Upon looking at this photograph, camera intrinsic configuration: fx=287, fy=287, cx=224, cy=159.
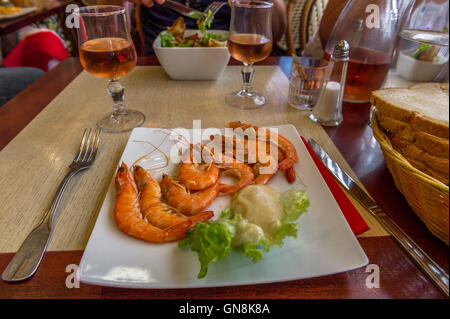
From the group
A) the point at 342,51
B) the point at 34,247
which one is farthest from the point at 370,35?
the point at 34,247

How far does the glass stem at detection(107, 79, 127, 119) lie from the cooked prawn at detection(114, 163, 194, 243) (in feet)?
1.78

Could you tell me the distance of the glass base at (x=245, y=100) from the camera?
4.06ft

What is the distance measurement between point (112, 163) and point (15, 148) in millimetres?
357

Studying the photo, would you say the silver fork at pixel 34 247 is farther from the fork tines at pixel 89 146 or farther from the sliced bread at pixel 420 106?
the sliced bread at pixel 420 106

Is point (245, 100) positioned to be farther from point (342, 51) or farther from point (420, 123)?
point (420, 123)

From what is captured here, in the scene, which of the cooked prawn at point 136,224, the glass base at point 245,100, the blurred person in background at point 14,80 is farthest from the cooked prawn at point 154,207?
the blurred person in background at point 14,80

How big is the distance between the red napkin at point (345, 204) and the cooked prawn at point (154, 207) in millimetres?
323

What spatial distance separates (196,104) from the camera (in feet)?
4.15

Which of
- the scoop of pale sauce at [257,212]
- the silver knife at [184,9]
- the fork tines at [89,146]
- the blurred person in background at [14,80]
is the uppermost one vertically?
the silver knife at [184,9]

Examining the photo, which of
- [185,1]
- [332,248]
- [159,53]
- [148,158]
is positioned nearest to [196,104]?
[159,53]

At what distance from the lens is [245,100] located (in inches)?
50.1

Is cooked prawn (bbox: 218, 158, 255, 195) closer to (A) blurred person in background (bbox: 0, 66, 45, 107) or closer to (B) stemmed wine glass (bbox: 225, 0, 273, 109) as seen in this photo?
(B) stemmed wine glass (bbox: 225, 0, 273, 109)

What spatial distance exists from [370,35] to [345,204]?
0.82 m

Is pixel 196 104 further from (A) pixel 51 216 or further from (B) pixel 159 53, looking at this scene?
(A) pixel 51 216
